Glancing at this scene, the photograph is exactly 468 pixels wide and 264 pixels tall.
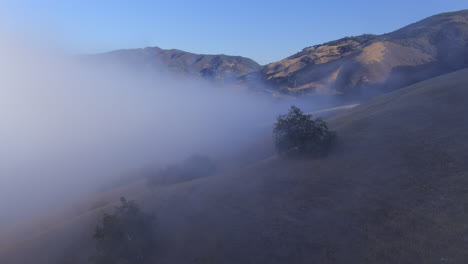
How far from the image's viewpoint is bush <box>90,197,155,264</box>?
44.5 feet

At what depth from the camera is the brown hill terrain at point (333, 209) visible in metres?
12.3

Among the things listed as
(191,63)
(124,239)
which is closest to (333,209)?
(124,239)

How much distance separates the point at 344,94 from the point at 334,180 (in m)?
67.9

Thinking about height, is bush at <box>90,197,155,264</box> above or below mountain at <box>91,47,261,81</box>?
below

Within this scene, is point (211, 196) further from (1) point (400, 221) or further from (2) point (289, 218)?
(1) point (400, 221)

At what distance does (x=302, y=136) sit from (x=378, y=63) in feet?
248

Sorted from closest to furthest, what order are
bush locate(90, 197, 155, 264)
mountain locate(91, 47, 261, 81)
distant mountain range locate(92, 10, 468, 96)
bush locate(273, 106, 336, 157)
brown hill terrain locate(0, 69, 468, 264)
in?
brown hill terrain locate(0, 69, 468, 264), bush locate(90, 197, 155, 264), bush locate(273, 106, 336, 157), distant mountain range locate(92, 10, 468, 96), mountain locate(91, 47, 261, 81)

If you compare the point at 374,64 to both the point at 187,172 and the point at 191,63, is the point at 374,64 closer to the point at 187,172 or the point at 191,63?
the point at 187,172

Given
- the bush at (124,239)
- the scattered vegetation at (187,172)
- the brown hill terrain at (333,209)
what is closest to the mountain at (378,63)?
the scattered vegetation at (187,172)

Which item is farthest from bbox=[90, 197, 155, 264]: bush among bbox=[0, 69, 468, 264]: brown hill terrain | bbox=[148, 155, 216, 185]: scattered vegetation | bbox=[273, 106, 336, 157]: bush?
bbox=[273, 106, 336, 157]: bush

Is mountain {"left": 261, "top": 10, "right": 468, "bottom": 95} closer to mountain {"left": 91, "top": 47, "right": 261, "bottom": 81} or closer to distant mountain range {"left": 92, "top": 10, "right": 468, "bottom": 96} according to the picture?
distant mountain range {"left": 92, "top": 10, "right": 468, "bottom": 96}

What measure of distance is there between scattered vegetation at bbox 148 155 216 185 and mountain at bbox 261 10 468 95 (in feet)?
200

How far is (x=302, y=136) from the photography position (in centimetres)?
2194

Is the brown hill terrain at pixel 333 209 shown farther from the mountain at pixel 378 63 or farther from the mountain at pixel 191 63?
the mountain at pixel 191 63
